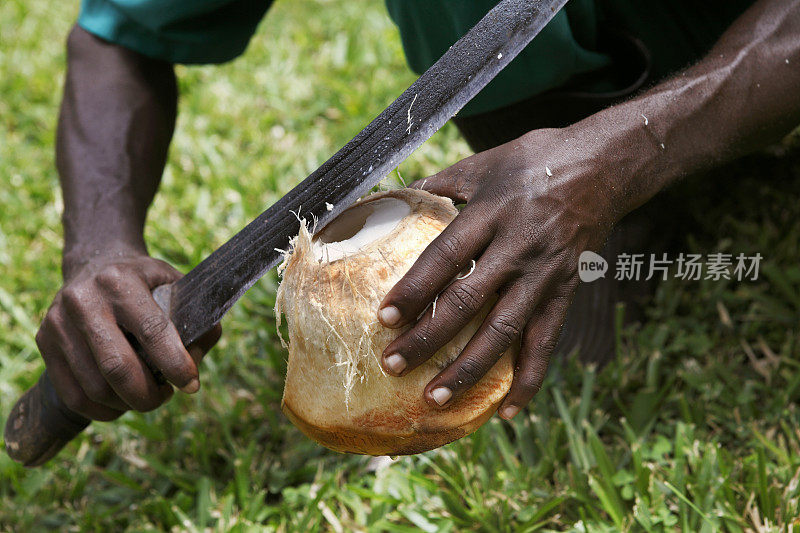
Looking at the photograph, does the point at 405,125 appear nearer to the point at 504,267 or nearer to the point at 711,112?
the point at 504,267

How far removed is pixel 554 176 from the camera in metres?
1.43

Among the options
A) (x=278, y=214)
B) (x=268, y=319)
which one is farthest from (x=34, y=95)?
(x=278, y=214)

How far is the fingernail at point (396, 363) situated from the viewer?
1404 millimetres

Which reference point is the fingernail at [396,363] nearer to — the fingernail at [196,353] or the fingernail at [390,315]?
the fingernail at [390,315]

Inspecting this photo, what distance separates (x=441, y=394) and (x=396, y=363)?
0.32 feet

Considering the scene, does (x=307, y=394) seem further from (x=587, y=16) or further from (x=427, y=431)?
(x=587, y=16)

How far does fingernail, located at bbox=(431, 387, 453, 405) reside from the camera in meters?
1.42

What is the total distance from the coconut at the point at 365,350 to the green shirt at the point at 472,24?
0.67 m

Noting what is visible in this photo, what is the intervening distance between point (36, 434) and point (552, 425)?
1300mm

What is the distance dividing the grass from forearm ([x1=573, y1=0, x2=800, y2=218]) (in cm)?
72
